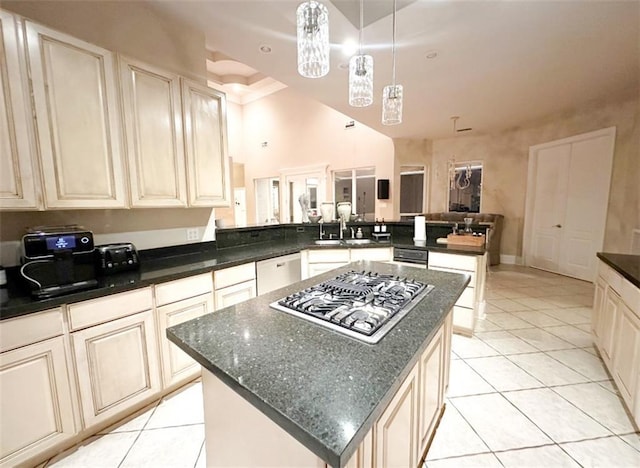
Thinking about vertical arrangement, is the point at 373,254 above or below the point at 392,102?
below


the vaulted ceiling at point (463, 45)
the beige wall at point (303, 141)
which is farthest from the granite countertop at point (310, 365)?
the beige wall at point (303, 141)

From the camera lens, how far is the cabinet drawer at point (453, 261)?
2530 millimetres

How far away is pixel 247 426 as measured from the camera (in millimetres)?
850

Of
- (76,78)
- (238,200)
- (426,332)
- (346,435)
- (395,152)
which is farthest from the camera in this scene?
(238,200)

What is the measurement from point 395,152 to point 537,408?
16.5 ft

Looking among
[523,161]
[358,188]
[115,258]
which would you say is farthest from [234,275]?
[523,161]

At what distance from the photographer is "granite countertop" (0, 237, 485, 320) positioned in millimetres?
1302

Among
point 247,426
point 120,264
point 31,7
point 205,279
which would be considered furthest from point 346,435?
point 31,7

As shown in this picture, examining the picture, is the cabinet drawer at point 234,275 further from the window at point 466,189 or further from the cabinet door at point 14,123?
the window at point 466,189

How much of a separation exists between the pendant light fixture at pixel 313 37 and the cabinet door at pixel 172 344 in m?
1.65

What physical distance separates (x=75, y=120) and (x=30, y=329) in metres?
1.18

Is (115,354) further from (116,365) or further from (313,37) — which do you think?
(313,37)

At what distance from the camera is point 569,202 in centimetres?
455

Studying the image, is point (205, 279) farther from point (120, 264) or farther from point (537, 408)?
point (537, 408)
